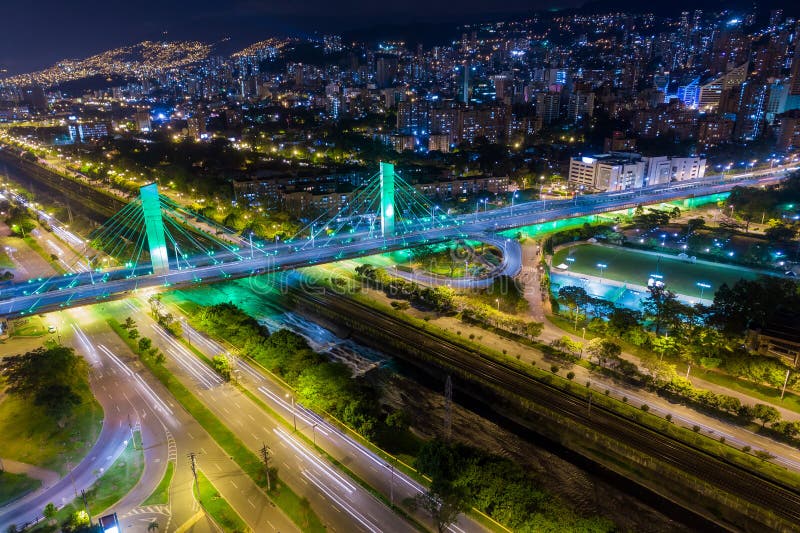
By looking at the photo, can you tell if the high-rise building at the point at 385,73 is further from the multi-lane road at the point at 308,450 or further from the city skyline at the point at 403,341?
the multi-lane road at the point at 308,450

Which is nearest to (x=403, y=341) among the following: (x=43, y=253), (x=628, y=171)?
(x=43, y=253)

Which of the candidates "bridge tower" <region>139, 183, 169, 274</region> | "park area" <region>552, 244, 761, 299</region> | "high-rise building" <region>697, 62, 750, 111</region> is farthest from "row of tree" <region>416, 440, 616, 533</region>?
"high-rise building" <region>697, 62, 750, 111</region>

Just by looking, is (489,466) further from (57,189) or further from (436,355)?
(57,189)

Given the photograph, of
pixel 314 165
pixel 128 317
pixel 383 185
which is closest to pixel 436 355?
pixel 383 185

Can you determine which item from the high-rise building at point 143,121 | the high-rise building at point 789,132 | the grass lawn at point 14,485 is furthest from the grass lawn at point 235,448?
the high-rise building at point 143,121

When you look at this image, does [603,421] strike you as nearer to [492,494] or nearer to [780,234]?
[492,494]

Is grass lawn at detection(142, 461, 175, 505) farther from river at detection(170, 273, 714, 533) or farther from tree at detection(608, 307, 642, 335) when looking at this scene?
tree at detection(608, 307, 642, 335)
